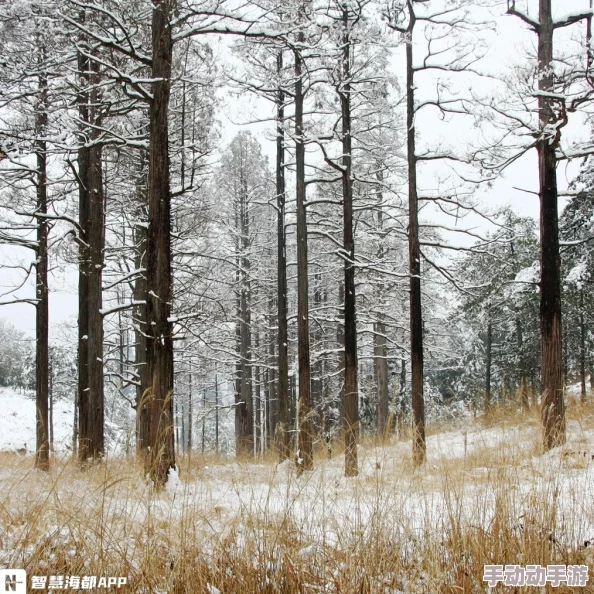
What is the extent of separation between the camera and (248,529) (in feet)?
9.65

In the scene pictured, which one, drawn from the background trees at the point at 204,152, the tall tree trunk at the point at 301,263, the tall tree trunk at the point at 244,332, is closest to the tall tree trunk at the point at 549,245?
the background trees at the point at 204,152

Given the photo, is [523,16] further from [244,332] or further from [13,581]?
[244,332]

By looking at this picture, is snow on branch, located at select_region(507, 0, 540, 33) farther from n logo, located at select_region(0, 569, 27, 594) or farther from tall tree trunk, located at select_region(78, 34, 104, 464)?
n logo, located at select_region(0, 569, 27, 594)

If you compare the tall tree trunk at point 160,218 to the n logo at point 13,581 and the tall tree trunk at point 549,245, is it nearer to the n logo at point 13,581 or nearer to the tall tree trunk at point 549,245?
the n logo at point 13,581

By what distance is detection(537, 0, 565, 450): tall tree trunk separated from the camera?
7781 millimetres

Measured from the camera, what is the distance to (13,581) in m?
2.35

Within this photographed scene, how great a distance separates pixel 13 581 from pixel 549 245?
8.06 m

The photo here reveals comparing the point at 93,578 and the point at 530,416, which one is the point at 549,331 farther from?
the point at 93,578

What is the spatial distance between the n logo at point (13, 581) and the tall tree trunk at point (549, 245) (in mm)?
7401

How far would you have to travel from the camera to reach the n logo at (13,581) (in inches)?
90.3

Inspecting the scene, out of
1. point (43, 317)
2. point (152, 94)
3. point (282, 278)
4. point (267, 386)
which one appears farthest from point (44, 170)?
point (267, 386)

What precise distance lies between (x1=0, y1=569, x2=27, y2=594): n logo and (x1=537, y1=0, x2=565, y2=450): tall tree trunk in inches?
291

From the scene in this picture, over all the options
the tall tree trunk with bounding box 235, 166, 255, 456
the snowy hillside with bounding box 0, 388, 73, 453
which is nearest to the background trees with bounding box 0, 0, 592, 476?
the tall tree trunk with bounding box 235, 166, 255, 456

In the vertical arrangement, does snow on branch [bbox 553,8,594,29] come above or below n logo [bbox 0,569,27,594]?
above
